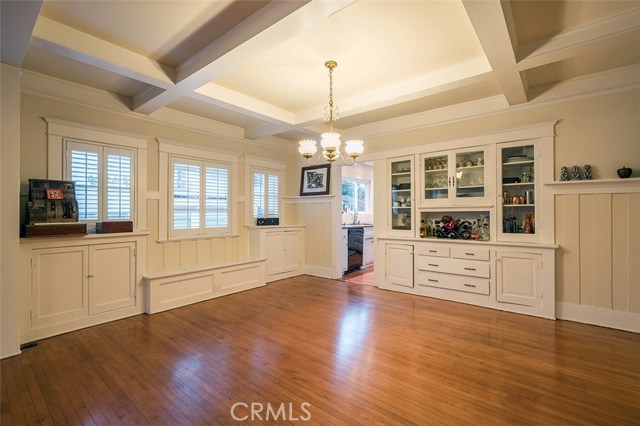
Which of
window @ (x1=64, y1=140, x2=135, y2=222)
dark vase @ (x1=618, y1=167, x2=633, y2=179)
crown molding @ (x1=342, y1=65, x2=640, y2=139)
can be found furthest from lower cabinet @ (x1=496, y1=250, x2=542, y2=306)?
window @ (x1=64, y1=140, x2=135, y2=222)

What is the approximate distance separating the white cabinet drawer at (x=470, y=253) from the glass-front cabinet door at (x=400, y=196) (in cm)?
83

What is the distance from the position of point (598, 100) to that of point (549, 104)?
468mm

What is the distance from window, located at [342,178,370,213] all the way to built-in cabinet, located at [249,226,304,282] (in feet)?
6.72

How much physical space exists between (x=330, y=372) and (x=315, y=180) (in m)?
4.30

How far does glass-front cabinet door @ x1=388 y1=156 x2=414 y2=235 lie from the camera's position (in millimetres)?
5117

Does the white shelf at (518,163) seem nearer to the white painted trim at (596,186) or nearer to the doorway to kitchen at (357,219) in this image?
the white painted trim at (596,186)

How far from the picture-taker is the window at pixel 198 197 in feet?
15.3

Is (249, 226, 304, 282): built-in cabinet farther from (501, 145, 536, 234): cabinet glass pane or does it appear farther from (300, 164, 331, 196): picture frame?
(501, 145, 536, 234): cabinet glass pane

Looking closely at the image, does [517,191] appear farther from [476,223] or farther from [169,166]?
Result: [169,166]

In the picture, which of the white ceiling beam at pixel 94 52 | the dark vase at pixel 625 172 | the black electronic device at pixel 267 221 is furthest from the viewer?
the black electronic device at pixel 267 221

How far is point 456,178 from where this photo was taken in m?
4.61

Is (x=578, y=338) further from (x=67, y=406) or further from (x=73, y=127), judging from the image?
(x=73, y=127)

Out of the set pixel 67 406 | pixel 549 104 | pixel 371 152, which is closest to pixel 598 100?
pixel 549 104

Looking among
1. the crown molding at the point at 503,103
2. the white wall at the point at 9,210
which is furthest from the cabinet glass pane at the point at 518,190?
the white wall at the point at 9,210
